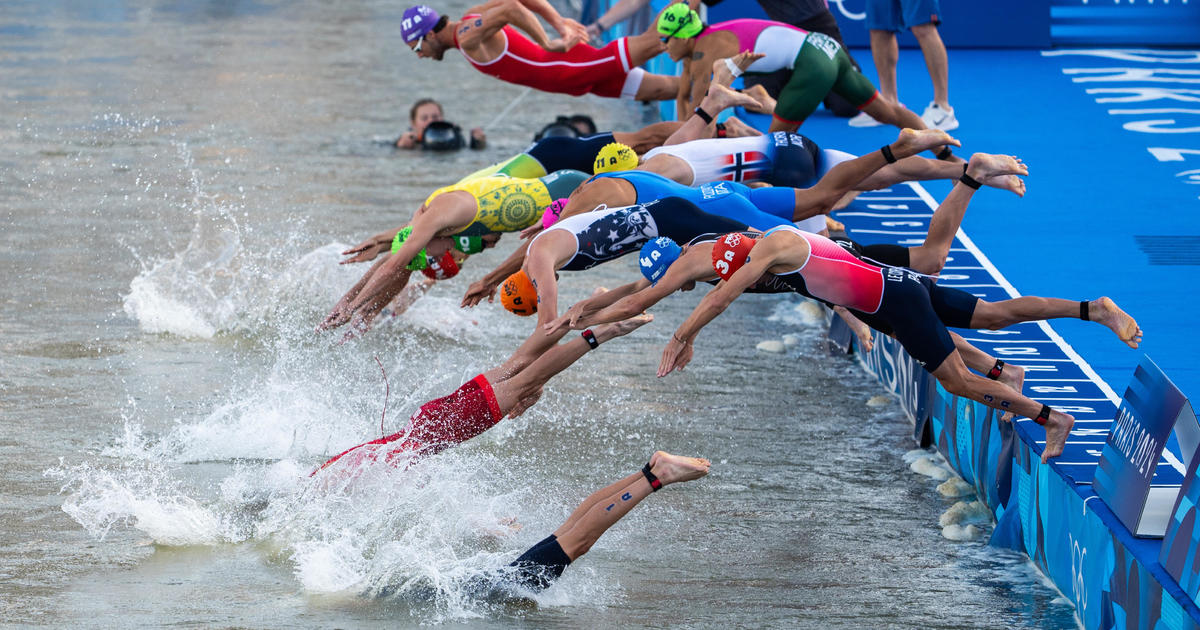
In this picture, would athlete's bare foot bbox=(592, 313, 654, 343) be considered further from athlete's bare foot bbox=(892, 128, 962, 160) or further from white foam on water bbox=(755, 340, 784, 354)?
white foam on water bbox=(755, 340, 784, 354)

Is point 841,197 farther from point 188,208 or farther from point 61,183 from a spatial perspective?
point 61,183

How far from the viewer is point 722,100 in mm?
8438

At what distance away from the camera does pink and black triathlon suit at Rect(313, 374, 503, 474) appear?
702cm

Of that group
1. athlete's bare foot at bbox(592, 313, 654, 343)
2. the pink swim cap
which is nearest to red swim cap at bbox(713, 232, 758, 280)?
athlete's bare foot at bbox(592, 313, 654, 343)

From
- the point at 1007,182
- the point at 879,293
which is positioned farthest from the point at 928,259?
the point at 879,293

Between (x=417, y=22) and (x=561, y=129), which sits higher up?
(x=417, y=22)

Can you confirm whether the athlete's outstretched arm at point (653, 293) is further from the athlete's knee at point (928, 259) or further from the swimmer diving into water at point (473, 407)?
the athlete's knee at point (928, 259)

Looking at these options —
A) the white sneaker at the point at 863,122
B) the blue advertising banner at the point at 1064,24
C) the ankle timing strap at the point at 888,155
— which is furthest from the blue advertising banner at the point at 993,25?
the ankle timing strap at the point at 888,155

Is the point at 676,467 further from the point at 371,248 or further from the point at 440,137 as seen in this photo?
the point at 440,137

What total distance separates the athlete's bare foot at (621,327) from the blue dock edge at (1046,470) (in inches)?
67.5

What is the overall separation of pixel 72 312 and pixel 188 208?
269 centimetres

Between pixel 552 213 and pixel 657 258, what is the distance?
52.9 inches

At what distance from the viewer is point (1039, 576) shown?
6.40 metres

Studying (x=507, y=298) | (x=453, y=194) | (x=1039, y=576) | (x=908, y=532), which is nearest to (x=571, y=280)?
(x=453, y=194)
